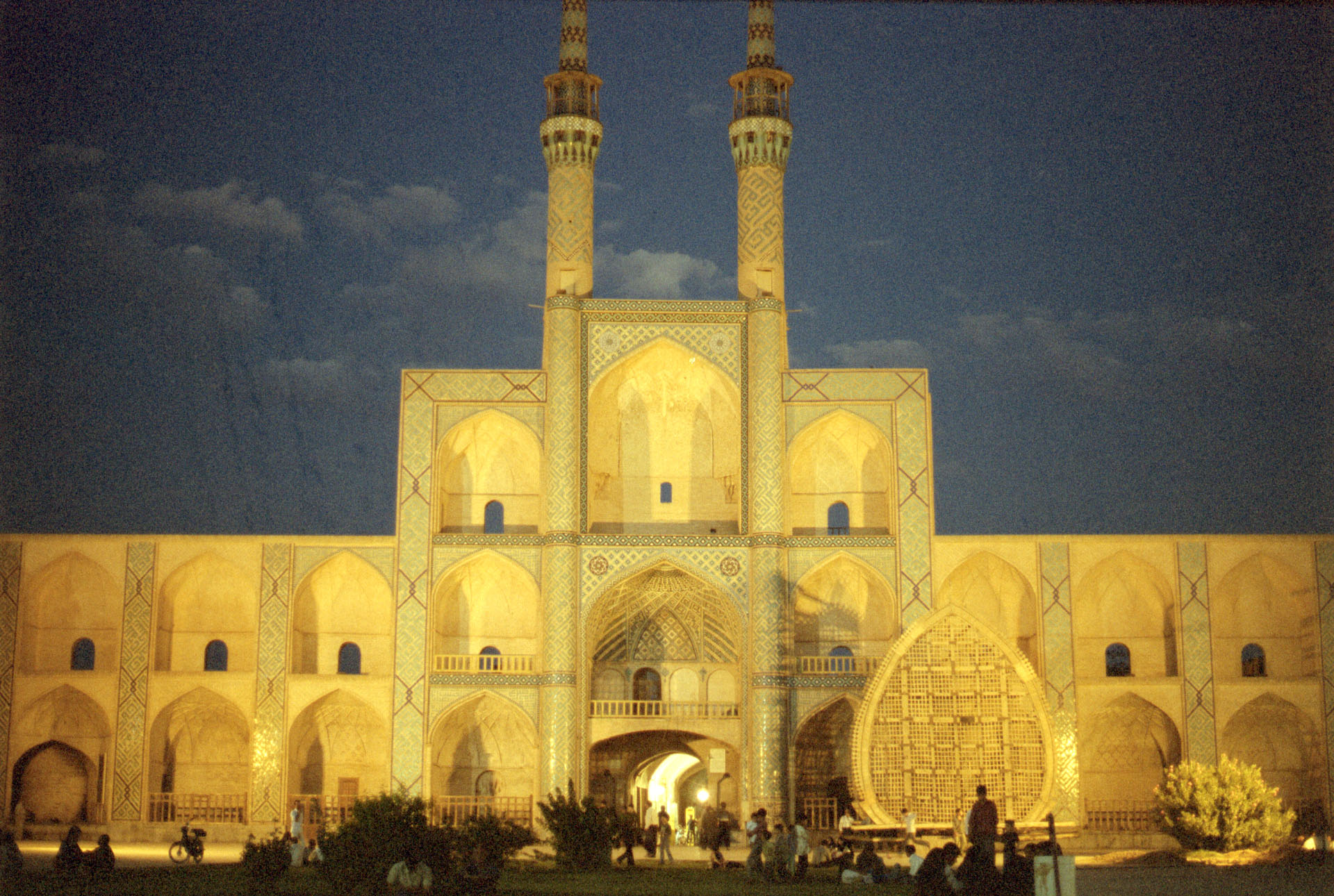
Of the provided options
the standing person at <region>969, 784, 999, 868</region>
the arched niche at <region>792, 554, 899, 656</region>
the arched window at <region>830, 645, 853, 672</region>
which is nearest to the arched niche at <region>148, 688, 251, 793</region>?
the arched niche at <region>792, 554, 899, 656</region>

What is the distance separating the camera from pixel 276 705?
2630 cm

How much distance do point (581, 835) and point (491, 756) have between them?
379 inches

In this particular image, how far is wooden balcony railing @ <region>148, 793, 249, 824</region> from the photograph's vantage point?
86.0 feet

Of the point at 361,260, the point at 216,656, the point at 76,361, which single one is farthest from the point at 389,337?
the point at 216,656

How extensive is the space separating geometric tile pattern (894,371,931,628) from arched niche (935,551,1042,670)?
1.42 m

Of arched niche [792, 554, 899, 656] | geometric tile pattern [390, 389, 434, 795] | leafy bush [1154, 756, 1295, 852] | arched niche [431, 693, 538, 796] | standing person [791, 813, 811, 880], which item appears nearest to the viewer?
standing person [791, 813, 811, 880]

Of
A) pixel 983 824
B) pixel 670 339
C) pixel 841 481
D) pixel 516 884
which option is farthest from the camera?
pixel 841 481

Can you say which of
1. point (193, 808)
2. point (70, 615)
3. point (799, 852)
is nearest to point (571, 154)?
point (70, 615)

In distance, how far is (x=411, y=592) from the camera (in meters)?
26.3

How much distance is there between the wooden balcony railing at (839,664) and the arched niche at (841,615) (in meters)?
0.74

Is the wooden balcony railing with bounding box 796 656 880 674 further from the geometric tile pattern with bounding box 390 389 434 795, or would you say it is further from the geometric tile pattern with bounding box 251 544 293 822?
the geometric tile pattern with bounding box 251 544 293 822

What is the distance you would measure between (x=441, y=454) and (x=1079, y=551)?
1124cm

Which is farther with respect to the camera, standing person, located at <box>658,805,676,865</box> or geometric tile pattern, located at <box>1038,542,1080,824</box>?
geometric tile pattern, located at <box>1038,542,1080,824</box>

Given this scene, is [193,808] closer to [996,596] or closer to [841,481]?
[841,481]
